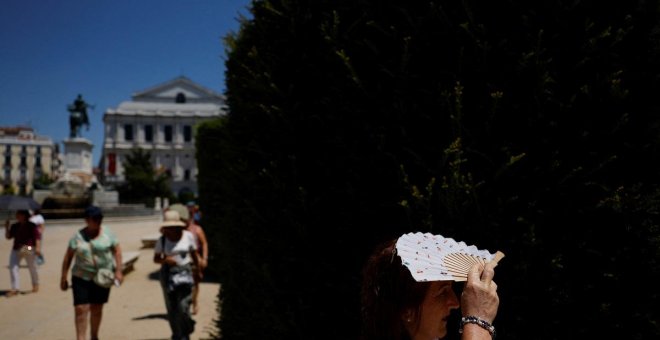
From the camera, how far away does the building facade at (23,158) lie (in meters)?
102

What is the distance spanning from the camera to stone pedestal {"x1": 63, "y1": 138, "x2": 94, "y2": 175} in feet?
126

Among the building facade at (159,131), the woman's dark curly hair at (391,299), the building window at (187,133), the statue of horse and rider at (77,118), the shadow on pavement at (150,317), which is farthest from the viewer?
the building window at (187,133)

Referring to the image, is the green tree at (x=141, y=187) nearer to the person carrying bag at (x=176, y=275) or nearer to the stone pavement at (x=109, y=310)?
the stone pavement at (x=109, y=310)

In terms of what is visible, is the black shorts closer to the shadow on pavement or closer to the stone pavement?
the stone pavement

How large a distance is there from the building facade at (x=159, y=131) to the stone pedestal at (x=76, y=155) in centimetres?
4087

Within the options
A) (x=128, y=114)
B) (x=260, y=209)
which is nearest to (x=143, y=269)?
(x=260, y=209)

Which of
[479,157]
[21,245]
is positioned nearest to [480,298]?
[479,157]

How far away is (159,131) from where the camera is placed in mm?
82312

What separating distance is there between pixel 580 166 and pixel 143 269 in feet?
41.3

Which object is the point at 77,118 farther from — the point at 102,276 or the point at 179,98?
the point at 102,276

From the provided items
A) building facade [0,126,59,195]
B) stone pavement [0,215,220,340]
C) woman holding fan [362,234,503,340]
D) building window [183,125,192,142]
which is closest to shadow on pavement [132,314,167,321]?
stone pavement [0,215,220,340]

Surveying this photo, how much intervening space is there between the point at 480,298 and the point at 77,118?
5491 cm

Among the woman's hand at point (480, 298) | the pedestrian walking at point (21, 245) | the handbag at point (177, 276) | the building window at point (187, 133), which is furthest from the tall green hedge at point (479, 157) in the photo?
the building window at point (187, 133)

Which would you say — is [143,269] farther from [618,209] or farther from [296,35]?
[618,209]
